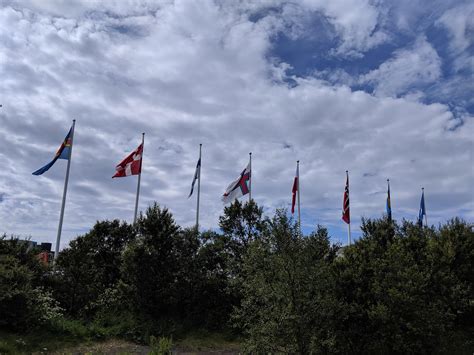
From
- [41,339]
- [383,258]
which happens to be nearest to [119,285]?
[41,339]

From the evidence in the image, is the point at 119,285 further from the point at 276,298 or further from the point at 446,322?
the point at 446,322

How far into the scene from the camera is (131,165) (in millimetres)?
26281

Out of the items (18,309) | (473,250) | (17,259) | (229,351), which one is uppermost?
(473,250)

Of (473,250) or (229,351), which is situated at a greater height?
(473,250)

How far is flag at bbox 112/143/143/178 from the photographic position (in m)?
25.6

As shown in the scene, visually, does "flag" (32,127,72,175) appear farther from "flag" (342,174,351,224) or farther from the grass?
"flag" (342,174,351,224)

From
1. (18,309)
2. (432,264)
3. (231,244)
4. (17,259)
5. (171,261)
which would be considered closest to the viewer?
(18,309)

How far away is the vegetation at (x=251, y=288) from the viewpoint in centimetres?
1283

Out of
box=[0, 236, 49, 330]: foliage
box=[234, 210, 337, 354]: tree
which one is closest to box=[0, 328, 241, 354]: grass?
box=[0, 236, 49, 330]: foliage

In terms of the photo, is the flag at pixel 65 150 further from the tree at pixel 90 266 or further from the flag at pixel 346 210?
the flag at pixel 346 210

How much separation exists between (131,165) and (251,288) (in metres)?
15.7

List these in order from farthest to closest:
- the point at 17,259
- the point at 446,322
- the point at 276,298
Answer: the point at 17,259, the point at 446,322, the point at 276,298

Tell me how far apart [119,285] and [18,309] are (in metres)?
5.20

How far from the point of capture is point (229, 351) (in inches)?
752
